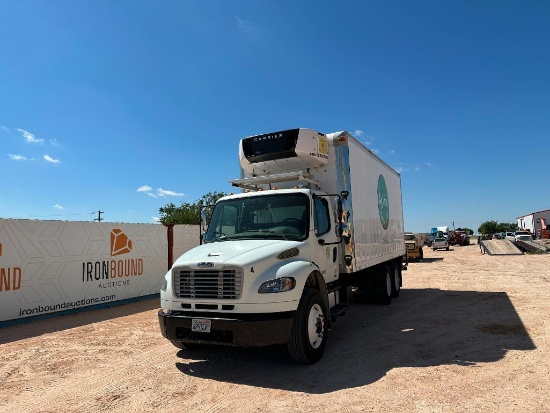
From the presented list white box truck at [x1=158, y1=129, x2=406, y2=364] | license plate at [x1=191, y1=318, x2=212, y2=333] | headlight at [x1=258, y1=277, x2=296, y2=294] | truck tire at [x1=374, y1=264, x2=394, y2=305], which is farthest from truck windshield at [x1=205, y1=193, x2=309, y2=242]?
truck tire at [x1=374, y1=264, x2=394, y2=305]

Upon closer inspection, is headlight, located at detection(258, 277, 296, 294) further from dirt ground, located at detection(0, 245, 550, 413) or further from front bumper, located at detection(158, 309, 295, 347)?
dirt ground, located at detection(0, 245, 550, 413)

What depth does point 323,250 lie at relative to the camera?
254 inches

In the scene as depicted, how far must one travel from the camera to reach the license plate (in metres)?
4.99

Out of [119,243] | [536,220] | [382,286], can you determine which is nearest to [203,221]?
[382,286]

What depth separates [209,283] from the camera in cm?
516

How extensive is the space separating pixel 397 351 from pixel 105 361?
474cm

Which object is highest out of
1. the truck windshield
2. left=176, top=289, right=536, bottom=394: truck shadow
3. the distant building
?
the distant building

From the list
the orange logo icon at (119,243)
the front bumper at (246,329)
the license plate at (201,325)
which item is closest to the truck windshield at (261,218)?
the front bumper at (246,329)

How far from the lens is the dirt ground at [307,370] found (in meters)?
4.20

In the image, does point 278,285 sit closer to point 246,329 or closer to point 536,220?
point 246,329

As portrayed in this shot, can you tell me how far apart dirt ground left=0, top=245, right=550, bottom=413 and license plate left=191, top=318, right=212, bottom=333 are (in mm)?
659

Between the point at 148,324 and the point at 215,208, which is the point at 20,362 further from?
the point at 215,208

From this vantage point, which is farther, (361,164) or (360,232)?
(361,164)

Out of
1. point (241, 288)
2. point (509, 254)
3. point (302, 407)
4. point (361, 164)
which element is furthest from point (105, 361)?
point (509, 254)
